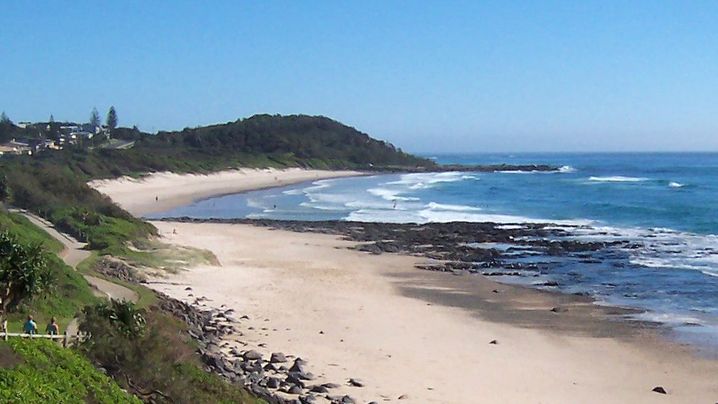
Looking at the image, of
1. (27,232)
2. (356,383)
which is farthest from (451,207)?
(356,383)

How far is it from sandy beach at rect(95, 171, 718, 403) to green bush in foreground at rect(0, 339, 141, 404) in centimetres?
523

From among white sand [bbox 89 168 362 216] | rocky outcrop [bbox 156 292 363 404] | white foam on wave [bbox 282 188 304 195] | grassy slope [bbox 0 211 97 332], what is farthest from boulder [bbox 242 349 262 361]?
white foam on wave [bbox 282 188 304 195]

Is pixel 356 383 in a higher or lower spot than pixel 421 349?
higher

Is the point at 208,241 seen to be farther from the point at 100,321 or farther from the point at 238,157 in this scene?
the point at 238,157

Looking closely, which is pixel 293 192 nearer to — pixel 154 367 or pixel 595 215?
pixel 595 215

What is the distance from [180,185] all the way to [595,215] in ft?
139

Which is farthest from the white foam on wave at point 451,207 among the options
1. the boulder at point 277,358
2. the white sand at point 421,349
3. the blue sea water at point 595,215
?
the boulder at point 277,358

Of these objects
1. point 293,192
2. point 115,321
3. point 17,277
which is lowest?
point 293,192

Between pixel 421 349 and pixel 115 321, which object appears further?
pixel 421 349

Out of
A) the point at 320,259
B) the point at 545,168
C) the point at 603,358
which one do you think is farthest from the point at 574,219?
the point at 545,168

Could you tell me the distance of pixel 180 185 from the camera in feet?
267

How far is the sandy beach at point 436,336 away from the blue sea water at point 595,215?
2.57m

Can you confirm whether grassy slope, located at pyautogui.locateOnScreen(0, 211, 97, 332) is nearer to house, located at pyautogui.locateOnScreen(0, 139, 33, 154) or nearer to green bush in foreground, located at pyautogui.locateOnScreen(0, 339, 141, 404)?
green bush in foreground, located at pyautogui.locateOnScreen(0, 339, 141, 404)

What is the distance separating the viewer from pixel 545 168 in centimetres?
13612
